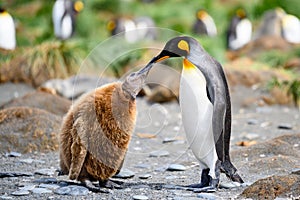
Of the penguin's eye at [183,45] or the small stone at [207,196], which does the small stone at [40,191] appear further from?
the penguin's eye at [183,45]

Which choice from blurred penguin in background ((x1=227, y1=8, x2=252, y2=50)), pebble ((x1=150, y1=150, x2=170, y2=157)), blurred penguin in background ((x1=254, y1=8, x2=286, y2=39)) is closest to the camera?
pebble ((x1=150, y1=150, x2=170, y2=157))

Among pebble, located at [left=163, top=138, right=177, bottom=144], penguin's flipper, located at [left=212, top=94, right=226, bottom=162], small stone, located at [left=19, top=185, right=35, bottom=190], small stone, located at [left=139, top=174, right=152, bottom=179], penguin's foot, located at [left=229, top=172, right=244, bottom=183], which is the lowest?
small stone, located at [left=19, top=185, right=35, bottom=190]

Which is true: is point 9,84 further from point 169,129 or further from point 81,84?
point 169,129

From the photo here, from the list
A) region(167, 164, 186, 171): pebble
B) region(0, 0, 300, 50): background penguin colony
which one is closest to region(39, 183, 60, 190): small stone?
region(167, 164, 186, 171): pebble

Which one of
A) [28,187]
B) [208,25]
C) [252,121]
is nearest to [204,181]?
[28,187]

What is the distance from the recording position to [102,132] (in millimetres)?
3961

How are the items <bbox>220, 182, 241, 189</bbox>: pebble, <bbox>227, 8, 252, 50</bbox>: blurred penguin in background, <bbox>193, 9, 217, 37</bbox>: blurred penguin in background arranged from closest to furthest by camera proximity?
<bbox>220, 182, 241, 189</bbox>: pebble < <bbox>227, 8, 252, 50</bbox>: blurred penguin in background < <bbox>193, 9, 217, 37</bbox>: blurred penguin in background

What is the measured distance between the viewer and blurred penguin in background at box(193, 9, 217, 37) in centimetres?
1605

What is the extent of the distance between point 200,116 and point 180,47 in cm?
45

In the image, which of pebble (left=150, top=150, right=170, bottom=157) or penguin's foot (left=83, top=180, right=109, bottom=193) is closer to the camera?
penguin's foot (left=83, top=180, right=109, bottom=193)

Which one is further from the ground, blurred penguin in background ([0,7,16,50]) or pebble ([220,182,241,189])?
blurred penguin in background ([0,7,16,50])

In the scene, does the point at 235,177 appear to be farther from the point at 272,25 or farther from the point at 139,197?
the point at 272,25

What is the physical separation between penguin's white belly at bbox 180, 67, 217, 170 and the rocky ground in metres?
0.24

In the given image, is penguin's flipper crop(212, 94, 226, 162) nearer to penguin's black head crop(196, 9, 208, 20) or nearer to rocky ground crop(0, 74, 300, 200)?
rocky ground crop(0, 74, 300, 200)
